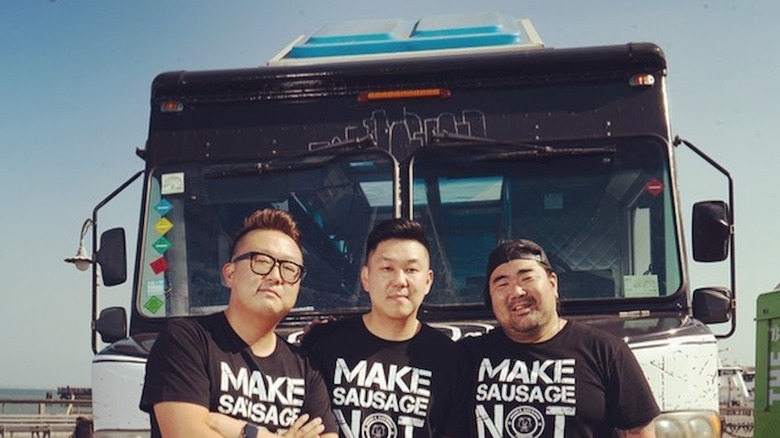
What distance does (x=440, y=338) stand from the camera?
4043mm

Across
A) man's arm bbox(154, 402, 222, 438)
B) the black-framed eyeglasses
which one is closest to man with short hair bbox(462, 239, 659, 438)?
the black-framed eyeglasses

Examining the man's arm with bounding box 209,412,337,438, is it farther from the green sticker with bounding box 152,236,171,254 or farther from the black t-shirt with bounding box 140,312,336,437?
the green sticker with bounding box 152,236,171,254

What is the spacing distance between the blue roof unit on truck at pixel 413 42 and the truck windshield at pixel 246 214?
831mm

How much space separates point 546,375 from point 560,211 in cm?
178

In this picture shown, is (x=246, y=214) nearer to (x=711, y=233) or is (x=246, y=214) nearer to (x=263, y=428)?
(x=263, y=428)

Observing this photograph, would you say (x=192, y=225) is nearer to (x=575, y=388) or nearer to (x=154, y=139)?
(x=154, y=139)

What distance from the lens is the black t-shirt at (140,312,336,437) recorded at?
3.59 metres

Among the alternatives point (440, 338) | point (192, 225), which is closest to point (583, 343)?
point (440, 338)

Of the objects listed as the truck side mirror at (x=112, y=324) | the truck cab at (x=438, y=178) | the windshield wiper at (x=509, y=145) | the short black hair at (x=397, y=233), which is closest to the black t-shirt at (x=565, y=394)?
the short black hair at (x=397, y=233)

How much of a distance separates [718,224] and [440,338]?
2199 mm

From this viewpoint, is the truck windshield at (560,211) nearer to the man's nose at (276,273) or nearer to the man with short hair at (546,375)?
the man with short hair at (546,375)

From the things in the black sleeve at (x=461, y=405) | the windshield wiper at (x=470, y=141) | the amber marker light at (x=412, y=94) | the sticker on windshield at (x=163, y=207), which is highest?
the amber marker light at (x=412, y=94)

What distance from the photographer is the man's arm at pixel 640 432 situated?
12.7 feet

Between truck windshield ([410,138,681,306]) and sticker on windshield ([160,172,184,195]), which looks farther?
sticker on windshield ([160,172,184,195])
